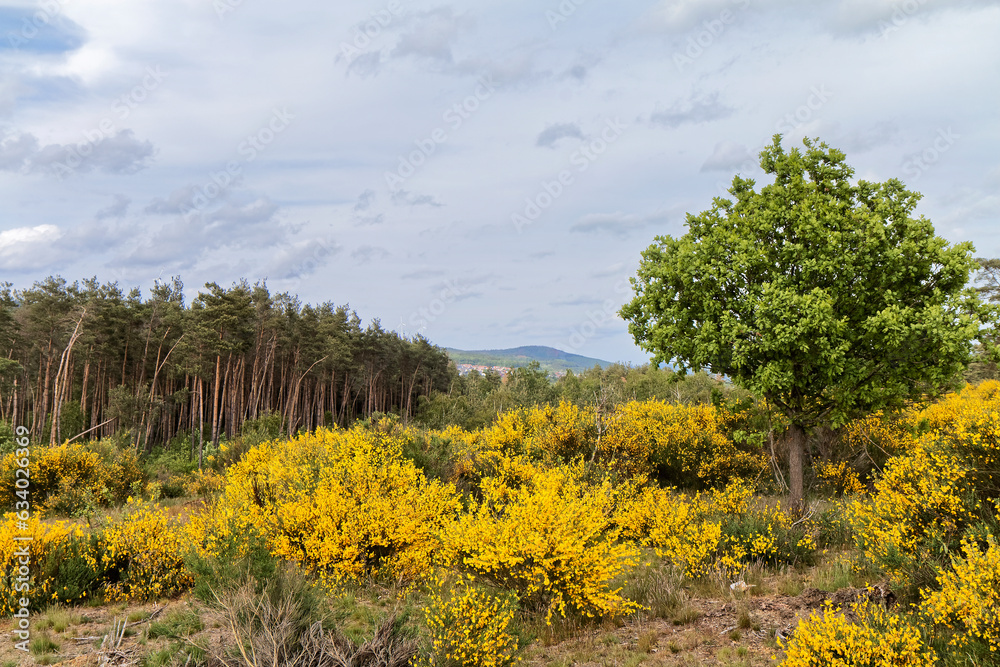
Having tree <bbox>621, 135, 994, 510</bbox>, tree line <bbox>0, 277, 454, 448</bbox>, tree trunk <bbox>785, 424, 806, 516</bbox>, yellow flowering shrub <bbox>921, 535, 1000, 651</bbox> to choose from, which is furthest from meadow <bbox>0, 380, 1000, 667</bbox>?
tree line <bbox>0, 277, 454, 448</bbox>

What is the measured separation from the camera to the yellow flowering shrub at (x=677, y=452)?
17297 millimetres

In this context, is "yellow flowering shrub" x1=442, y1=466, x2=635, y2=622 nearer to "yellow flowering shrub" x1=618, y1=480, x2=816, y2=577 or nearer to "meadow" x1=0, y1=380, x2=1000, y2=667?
"meadow" x1=0, y1=380, x2=1000, y2=667

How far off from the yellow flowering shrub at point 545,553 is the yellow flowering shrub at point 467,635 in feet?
3.82

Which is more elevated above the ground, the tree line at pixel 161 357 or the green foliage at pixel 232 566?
the tree line at pixel 161 357

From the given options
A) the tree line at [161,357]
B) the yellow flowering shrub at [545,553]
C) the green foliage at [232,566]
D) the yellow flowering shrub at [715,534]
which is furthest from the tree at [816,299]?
the tree line at [161,357]

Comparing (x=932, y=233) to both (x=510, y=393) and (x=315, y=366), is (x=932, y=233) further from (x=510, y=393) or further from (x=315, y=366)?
(x=510, y=393)

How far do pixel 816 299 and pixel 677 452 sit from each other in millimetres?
8574

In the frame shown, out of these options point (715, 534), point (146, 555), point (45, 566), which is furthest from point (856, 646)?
point (45, 566)

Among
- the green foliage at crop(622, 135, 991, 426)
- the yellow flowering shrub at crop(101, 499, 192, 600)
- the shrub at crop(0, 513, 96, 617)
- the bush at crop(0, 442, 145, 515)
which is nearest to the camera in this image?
the shrub at crop(0, 513, 96, 617)

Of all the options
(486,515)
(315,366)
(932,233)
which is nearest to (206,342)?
(315,366)

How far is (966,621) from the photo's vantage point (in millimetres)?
4715

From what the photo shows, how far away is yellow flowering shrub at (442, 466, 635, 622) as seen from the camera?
6.98 m

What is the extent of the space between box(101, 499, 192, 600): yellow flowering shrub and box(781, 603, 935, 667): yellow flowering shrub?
924 cm

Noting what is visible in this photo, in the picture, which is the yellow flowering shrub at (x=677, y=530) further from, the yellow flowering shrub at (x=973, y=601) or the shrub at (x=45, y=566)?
the shrub at (x=45, y=566)
